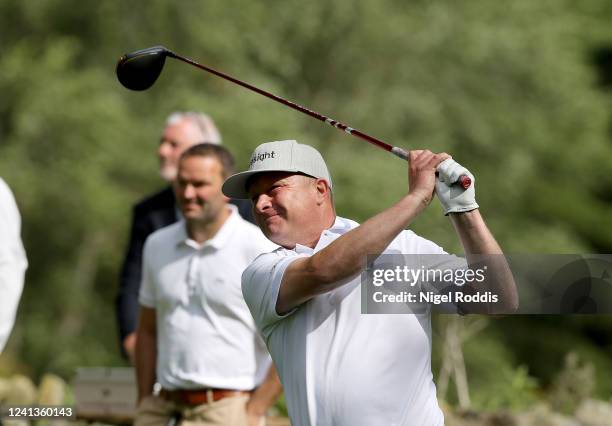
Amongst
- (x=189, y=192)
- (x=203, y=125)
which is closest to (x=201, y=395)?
(x=189, y=192)

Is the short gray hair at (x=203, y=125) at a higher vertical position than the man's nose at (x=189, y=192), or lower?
higher

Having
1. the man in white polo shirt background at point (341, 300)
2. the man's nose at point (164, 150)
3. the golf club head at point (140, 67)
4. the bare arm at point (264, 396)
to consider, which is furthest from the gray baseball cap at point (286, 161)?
the man's nose at point (164, 150)

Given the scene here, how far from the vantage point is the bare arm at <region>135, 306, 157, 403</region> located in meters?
5.93

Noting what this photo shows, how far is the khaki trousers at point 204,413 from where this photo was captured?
5.61m

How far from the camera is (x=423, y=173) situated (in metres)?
3.45

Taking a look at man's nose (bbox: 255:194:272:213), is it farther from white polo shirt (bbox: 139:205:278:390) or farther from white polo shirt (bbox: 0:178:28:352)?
white polo shirt (bbox: 139:205:278:390)

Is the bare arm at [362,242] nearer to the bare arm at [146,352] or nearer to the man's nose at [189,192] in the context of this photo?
the man's nose at [189,192]

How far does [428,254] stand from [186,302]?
2233 mm

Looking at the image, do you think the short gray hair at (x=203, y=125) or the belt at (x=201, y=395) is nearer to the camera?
the belt at (x=201, y=395)

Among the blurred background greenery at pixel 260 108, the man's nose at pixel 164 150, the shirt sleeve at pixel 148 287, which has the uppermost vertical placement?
the blurred background greenery at pixel 260 108

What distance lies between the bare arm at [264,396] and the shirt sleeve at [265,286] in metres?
1.80

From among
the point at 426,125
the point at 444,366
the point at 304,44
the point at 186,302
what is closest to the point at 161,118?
the point at 304,44

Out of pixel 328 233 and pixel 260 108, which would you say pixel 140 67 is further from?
pixel 260 108

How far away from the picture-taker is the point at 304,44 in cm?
2102
